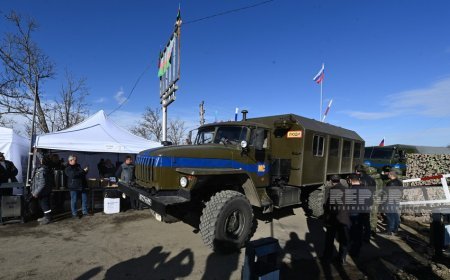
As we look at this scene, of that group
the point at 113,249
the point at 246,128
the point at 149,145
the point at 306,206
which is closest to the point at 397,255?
the point at 306,206

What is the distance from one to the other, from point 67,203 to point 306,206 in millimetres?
7453

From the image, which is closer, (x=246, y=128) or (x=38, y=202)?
(x=246, y=128)

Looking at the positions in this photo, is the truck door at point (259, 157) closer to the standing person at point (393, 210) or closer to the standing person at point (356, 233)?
the standing person at point (356, 233)

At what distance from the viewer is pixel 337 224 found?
5.03 m

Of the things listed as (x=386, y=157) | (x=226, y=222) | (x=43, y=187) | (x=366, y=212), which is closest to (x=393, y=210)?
(x=366, y=212)

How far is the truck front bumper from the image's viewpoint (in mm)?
4832

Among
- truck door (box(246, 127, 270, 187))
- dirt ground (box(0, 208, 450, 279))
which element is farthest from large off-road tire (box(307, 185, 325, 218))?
truck door (box(246, 127, 270, 187))

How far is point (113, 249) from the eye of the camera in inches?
210

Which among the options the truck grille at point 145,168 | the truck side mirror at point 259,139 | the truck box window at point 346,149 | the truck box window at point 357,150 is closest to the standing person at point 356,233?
the truck side mirror at point 259,139

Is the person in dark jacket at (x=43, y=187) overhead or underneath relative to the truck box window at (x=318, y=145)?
underneath

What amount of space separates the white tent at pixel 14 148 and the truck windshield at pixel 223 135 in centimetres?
686

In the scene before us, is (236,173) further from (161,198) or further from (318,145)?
(318,145)

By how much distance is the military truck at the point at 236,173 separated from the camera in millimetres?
5254

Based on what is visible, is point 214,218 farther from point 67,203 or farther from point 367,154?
point 367,154
